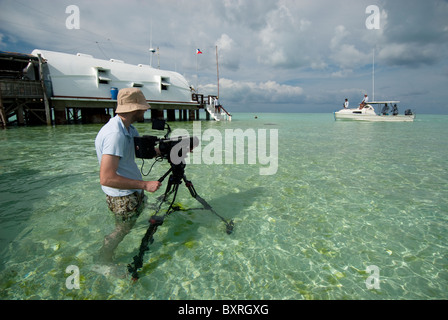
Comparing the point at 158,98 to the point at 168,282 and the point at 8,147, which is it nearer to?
the point at 8,147

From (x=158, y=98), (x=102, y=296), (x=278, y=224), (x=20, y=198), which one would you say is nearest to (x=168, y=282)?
(x=102, y=296)

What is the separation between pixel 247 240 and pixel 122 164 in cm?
245

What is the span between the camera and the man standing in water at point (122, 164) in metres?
2.65

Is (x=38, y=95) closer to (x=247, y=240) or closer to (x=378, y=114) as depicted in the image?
(x=247, y=240)

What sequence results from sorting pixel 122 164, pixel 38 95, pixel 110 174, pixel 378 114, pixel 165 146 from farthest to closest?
pixel 378 114 < pixel 38 95 < pixel 165 146 < pixel 122 164 < pixel 110 174

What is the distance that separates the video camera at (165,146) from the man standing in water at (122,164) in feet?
0.72

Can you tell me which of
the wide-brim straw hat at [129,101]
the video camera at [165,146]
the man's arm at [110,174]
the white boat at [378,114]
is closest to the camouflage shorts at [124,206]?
the man's arm at [110,174]

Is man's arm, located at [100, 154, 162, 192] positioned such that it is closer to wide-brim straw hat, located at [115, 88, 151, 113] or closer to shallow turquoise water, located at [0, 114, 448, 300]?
wide-brim straw hat, located at [115, 88, 151, 113]

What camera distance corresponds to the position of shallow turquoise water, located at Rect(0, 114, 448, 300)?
2.92 metres

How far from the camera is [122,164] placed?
3029mm

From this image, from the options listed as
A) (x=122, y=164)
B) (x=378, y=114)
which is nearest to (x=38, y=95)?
(x=122, y=164)

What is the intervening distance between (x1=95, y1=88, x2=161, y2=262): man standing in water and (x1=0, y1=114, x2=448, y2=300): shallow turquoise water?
0.70 meters

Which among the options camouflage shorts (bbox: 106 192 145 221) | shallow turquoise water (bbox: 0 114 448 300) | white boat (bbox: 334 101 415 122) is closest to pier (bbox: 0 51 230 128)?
shallow turquoise water (bbox: 0 114 448 300)

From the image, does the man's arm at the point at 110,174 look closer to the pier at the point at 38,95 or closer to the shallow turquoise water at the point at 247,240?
the shallow turquoise water at the point at 247,240
